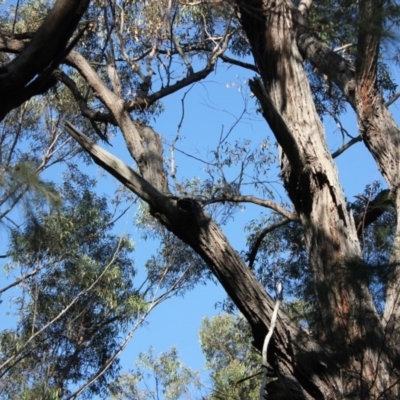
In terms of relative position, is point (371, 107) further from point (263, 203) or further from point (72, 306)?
point (72, 306)

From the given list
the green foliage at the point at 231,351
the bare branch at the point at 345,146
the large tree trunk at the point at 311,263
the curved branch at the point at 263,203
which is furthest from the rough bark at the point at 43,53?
the green foliage at the point at 231,351

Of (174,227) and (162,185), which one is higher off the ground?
(162,185)

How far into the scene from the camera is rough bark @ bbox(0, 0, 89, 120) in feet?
10.1

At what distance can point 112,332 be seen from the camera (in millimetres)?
11359

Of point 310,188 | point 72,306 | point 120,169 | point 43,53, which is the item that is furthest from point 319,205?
point 72,306

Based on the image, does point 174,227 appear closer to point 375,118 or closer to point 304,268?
point 375,118

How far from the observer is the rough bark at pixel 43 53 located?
121 inches

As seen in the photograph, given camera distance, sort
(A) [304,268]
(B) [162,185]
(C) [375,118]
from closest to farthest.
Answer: (B) [162,185]
(C) [375,118]
(A) [304,268]

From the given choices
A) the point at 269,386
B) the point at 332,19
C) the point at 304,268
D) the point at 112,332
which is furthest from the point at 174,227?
the point at 112,332

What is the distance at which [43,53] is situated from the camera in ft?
10.3

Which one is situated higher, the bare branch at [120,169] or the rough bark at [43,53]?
the bare branch at [120,169]

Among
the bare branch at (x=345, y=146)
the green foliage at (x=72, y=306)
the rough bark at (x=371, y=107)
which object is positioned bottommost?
the rough bark at (x=371, y=107)

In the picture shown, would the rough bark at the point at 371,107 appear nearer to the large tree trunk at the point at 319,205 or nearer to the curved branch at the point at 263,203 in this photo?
the large tree trunk at the point at 319,205

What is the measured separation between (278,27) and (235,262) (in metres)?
1.88
